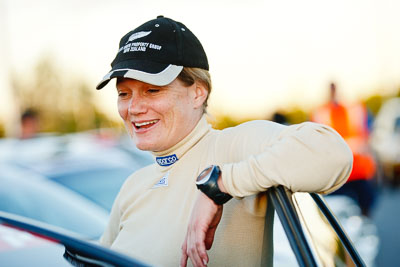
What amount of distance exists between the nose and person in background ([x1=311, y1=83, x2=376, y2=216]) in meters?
4.00

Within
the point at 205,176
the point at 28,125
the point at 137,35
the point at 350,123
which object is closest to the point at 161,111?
the point at 137,35

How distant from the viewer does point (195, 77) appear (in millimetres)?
2045

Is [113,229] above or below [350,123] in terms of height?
above

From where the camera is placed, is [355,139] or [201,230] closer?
[201,230]

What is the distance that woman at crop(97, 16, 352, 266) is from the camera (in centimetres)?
150

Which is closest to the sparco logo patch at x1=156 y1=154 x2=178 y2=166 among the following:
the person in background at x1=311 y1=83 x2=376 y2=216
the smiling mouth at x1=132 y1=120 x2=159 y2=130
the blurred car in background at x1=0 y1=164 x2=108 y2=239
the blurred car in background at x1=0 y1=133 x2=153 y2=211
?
the smiling mouth at x1=132 y1=120 x2=159 y2=130

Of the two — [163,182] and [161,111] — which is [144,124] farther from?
[163,182]

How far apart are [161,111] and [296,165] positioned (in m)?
0.70

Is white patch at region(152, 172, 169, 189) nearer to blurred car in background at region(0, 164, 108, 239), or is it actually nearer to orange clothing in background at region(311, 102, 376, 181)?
blurred car in background at region(0, 164, 108, 239)

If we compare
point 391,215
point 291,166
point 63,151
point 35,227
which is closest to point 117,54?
point 35,227

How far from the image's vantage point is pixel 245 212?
170cm

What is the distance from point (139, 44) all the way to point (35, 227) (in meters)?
0.74

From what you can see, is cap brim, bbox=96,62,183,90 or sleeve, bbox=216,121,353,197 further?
cap brim, bbox=96,62,183,90

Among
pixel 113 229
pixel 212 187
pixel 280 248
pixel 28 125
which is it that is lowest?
pixel 28 125
